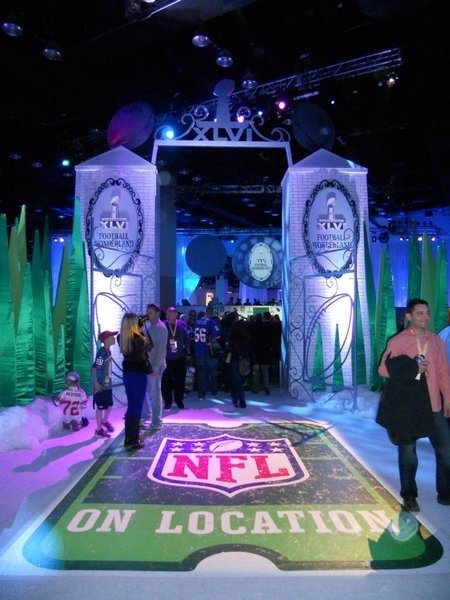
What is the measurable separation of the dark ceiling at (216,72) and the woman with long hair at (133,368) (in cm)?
478

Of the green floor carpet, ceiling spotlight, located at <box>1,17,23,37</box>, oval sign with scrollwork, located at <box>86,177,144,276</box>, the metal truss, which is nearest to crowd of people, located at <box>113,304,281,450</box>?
the green floor carpet

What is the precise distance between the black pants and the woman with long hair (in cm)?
222

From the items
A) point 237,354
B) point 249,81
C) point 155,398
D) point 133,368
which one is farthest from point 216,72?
point 133,368

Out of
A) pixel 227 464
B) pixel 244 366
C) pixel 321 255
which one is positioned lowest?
pixel 227 464

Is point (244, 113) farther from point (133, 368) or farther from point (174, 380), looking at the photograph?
point (133, 368)

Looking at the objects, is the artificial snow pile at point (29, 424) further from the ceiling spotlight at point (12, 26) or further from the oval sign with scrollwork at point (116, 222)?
the ceiling spotlight at point (12, 26)

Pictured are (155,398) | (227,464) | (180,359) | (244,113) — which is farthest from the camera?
(244,113)

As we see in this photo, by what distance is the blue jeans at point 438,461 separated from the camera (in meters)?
3.93

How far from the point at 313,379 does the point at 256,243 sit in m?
7.83

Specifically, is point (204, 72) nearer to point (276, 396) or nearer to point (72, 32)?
point (72, 32)

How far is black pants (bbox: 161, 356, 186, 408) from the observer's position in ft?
26.4

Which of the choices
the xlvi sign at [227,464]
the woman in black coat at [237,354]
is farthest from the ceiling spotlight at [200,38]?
the xlvi sign at [227,464]

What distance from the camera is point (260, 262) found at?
52.1ft

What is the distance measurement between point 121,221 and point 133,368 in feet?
13.6
